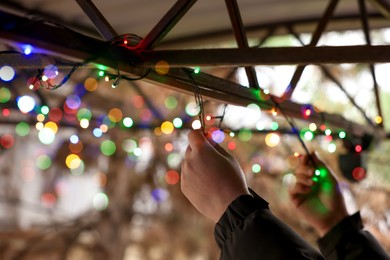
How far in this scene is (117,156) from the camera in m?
7.14

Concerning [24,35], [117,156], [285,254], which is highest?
[117,156]

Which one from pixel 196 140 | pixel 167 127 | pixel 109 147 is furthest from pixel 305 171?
pixel 109 147

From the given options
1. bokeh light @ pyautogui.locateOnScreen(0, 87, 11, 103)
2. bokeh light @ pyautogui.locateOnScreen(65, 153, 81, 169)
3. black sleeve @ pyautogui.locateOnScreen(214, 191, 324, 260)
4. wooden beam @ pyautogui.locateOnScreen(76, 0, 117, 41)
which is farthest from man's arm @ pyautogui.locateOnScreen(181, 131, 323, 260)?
bokeh light @ pyautogui.locateOnScreen(65, 153, 81, 169)

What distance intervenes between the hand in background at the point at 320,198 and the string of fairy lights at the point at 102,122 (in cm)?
32

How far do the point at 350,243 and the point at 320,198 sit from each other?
11.7 inches

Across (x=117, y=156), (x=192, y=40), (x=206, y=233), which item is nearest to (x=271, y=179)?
(x=206, y=233)

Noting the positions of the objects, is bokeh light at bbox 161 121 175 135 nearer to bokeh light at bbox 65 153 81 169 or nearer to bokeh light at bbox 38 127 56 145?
bokeh light at bbox 38 127 56 145

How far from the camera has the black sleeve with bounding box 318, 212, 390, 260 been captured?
4.97 feet

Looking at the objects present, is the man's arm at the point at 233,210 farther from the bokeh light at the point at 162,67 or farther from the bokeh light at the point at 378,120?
the bokeh light at the point at 378,120

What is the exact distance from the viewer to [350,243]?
1669 millimetres

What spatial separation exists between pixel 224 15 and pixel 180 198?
377 centimetres

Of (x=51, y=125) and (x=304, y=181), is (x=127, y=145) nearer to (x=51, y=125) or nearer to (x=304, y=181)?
(x=51, y=125)

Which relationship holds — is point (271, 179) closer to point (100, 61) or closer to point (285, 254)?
point (100, 61)

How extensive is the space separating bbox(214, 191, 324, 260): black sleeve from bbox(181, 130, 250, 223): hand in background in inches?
1.1
